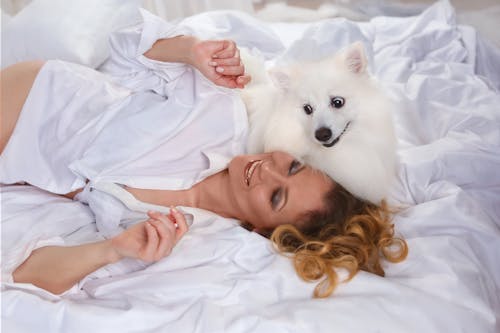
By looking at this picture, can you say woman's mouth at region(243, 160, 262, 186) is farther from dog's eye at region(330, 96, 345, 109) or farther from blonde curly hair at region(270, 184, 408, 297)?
dog's eye at region(330, 96, 345, 109)

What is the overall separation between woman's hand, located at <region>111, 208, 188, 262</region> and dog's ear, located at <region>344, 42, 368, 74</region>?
0.67 m

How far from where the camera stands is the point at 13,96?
137 centimetres

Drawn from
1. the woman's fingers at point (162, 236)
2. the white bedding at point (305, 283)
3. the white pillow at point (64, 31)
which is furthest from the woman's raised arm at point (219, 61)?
the white pillow at point (64, 31)

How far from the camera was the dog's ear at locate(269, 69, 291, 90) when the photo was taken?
143 cm

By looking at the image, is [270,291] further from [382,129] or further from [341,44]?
[341,44]

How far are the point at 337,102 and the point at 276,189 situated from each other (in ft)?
1.06

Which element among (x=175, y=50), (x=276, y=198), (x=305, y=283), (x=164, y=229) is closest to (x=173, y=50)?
(x=175, y=50)

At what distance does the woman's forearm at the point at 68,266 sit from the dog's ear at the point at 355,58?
0.78m

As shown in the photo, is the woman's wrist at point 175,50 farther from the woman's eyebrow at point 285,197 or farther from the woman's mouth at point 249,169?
the woman's eyebrow at point 285,197

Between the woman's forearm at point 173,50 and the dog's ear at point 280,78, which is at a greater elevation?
the woman's forearm at point 173,50

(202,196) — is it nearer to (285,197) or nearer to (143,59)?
(285,197)

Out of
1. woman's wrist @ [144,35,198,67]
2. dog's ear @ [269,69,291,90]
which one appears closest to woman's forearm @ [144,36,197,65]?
woman's wrist @ [144,35,198,67]

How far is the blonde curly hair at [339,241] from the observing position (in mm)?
1076

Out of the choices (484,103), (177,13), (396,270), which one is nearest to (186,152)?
(396,270)
